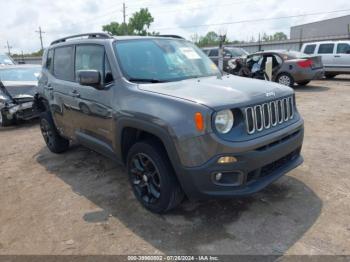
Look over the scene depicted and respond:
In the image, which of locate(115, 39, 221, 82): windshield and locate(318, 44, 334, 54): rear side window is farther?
locate(318, 44, 334, 54): rear side window

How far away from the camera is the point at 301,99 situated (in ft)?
33.3

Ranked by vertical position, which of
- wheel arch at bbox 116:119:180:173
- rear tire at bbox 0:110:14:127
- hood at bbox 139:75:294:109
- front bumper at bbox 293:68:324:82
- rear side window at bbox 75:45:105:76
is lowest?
rear tire at bbox 0:110:14:127

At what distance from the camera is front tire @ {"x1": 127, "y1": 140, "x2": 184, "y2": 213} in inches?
126

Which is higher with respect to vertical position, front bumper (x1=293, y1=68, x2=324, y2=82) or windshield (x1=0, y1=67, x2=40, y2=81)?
windshield (x1=0, y1=67, x2=40, y2=81)

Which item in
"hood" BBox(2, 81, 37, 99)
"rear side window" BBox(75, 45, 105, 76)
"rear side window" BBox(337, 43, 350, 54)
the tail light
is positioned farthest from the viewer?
"rear side window" BBox(337, 43, 350, 54)

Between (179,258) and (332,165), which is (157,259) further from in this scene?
(332,165)

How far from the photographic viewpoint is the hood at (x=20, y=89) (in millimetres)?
8406

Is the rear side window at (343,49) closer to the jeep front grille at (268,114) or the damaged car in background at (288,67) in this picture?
the damaged car in background at (288,67)

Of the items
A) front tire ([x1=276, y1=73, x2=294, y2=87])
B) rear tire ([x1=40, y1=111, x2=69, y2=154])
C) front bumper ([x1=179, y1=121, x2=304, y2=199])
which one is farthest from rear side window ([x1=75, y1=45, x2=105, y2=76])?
front tire ([x1=276, y1=73, x2=294, y2=87])

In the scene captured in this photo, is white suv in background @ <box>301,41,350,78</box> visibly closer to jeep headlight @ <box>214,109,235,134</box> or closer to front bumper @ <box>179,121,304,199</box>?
front bumper @ <box>179,121,304,199</box>

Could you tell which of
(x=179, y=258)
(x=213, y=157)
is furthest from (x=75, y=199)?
(x=213, y=157)

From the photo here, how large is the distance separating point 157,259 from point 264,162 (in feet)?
4.24

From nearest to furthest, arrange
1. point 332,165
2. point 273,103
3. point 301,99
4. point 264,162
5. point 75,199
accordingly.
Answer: point 264,162 < point 273,103 < point 75,199 < point 332,165 < point 301,99

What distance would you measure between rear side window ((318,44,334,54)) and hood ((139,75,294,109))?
13084mm
